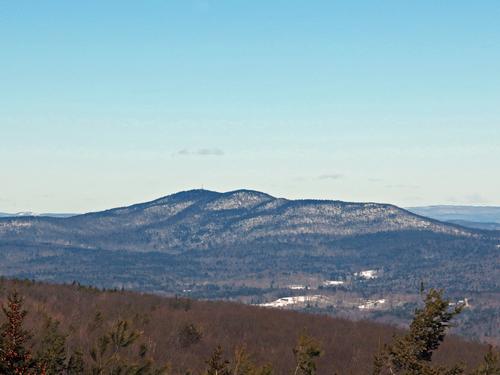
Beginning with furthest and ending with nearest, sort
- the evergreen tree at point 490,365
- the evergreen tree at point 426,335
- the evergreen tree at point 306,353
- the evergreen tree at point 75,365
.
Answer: the evergreen tree at point 75,365 < the evergreen tree at point 306,353 < the evergreen tree at point 490,365 < the evergreen tree at point 426,335

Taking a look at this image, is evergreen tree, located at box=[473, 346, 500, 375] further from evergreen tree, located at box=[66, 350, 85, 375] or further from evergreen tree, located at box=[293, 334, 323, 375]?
evergreen tree, located at box=[66, 350, 85, 375]

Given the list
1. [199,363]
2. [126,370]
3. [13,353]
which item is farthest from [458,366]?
[199,363]

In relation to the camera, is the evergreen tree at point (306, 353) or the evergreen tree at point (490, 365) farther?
the evergreen tree at point (306, 353)

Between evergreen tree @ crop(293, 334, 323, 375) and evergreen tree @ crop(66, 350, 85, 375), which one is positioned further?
evergreen tree @ crop(66, 350, 85, 375)

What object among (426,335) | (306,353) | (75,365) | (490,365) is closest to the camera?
(426,335)

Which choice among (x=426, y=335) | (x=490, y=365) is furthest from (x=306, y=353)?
(x=426, y=335)

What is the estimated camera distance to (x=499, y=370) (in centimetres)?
5709

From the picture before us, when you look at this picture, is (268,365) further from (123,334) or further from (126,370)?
(123,334)

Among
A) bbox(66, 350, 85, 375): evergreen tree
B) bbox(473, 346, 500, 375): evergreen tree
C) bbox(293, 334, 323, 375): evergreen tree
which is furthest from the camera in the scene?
bbox(66, 350, 85, 375): evergreen tree

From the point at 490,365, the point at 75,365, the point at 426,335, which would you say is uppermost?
the point at 426,335

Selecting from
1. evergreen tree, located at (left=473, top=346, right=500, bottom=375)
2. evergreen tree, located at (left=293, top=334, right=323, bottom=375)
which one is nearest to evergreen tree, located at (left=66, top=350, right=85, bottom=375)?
evergreen tree, located at (left=293, top=334, right=323, bottom=375)

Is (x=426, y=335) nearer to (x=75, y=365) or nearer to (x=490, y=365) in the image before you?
(x=490, y=365)

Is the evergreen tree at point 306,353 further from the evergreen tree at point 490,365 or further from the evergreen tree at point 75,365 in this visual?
the evergreen tree at point 75,365

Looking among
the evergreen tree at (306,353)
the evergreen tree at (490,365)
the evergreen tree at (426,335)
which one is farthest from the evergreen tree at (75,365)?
the evergreen tree at (426,335)
